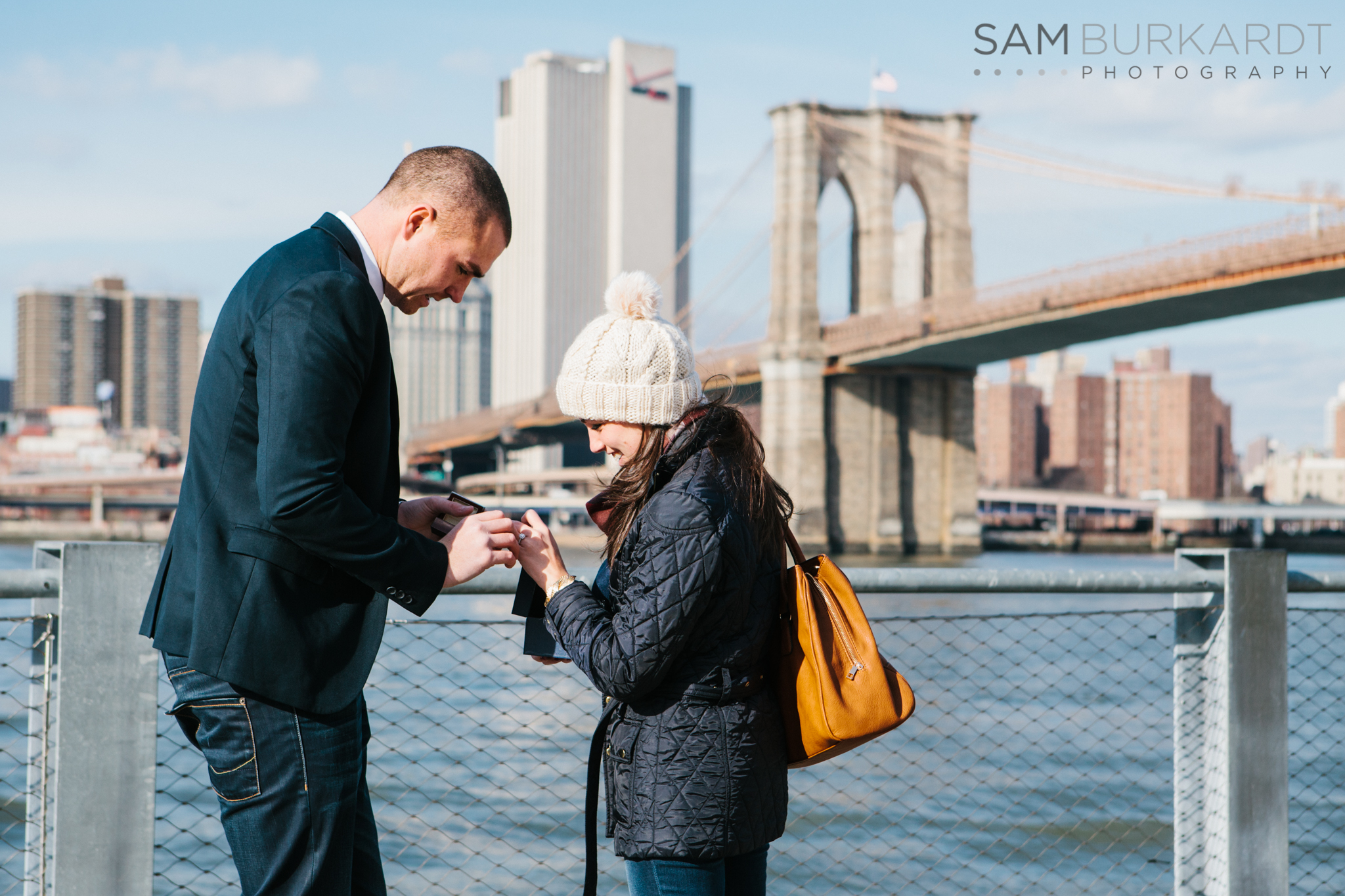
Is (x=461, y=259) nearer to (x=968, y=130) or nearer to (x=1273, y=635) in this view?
(x=1273, y=635)

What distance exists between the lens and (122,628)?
6.37ft

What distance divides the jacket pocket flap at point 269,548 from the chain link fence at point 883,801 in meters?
1.37

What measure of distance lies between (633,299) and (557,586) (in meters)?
0.36

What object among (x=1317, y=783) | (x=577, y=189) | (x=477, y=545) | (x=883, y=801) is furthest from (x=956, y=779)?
(x=577, y=189)

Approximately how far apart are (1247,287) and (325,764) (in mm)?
22574

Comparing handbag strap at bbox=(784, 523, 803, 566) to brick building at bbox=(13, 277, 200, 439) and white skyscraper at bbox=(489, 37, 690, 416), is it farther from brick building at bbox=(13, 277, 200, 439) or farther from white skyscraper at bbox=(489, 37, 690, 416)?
brick building at bbox=(13, 277, 200, 439)

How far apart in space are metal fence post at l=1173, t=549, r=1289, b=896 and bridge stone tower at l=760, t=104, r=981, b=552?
94.8 ft

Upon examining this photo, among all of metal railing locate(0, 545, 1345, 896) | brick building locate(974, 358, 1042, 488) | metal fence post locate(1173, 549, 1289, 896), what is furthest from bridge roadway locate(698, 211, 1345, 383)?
brick building locate(974, 358, 1042, 488)

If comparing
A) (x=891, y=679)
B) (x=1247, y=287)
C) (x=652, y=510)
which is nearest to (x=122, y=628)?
(x=652, y=510)

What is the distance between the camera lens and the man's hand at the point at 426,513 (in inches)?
68.1

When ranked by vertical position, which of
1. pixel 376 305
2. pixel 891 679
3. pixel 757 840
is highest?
pixel 376 305

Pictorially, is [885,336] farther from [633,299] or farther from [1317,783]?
[633,299]

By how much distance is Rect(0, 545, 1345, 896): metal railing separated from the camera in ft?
7.87

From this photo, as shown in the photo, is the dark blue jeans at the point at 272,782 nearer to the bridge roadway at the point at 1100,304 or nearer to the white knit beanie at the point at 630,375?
the white knit beanie at the point at 630,375
